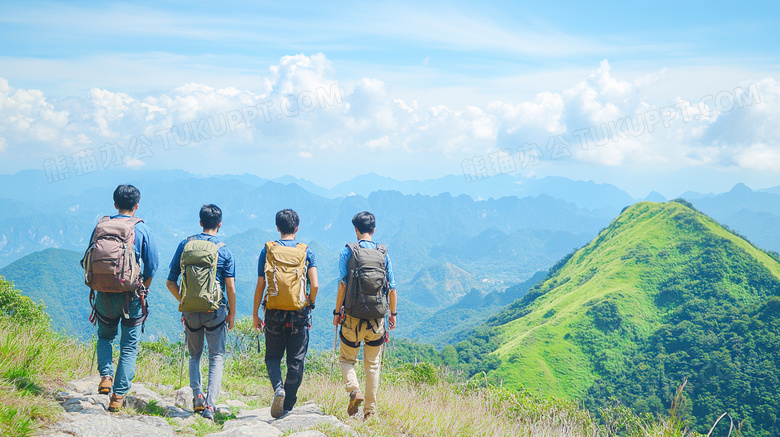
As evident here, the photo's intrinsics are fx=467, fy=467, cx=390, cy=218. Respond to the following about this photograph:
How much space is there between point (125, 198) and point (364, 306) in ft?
9.85

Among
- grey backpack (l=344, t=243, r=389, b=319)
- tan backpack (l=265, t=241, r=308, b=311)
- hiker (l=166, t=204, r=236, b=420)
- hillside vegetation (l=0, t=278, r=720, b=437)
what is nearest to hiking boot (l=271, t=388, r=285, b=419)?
hillside vegetation (l=0, t=278, r=720, b=437)

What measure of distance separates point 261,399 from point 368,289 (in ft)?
10.4

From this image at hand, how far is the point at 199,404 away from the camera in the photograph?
18.4 feet

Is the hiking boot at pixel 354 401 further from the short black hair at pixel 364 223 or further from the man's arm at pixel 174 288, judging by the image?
the man's arm at pixel 174 288

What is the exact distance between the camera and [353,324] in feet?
18.3

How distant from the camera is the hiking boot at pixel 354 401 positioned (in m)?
5.44

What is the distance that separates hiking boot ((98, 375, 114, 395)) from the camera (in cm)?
537

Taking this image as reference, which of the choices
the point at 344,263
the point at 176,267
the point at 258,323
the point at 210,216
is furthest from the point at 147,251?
the point at 344,263

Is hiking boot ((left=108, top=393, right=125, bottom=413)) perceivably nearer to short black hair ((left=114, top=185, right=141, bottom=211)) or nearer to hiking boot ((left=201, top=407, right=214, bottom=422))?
hiking boot ((left=201, top=407, right=214, bottom=422))

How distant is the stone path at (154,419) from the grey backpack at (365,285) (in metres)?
1.25

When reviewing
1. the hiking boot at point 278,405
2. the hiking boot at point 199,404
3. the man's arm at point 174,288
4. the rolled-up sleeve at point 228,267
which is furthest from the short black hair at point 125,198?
the hiking boot at point 278,405

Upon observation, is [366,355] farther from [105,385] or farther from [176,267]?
[105,385]

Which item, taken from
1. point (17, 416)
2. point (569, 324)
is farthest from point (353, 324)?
point (569, 324)

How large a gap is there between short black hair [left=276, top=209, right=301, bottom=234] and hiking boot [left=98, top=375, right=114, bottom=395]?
2.65 m
